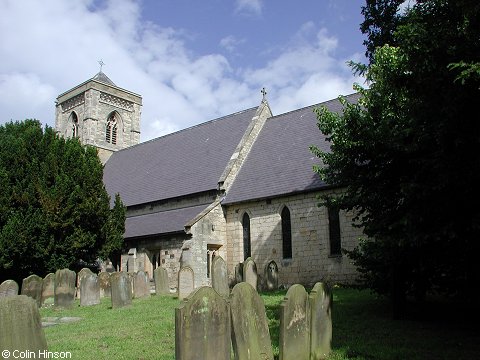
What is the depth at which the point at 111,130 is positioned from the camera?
1480 inches

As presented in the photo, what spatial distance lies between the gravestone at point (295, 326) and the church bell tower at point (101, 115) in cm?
3044

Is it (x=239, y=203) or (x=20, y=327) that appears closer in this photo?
(x=20, y=327)

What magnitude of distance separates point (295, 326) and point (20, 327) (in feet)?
11.9

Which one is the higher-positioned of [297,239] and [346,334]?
[297,239]

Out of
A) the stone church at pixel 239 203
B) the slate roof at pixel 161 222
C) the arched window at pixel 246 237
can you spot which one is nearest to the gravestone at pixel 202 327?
the stone church at pixel 239 203

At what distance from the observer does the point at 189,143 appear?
Result: 92.9 feet

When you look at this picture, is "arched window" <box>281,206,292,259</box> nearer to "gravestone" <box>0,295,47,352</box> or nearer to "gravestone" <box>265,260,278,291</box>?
"gravestone" <box>265,260,278,291</box>

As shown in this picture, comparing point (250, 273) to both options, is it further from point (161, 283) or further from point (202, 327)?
point (202, 327)

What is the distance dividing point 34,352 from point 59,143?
663 inches

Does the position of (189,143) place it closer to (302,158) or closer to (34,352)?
(302,158)

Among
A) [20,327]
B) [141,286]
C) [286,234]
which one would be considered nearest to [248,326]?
[20,327]

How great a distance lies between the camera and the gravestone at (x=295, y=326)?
265 inches

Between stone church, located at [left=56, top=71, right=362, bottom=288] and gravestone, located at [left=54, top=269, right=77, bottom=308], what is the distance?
19.2 feet

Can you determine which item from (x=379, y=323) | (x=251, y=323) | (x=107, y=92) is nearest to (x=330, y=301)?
(x=251, y=323)
